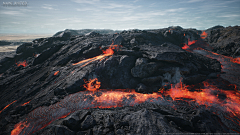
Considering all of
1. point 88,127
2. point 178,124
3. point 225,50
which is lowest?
point 88,127

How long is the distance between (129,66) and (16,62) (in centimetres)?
3336

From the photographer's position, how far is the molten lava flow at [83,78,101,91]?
1523 cm

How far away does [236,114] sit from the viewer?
9.38 metres

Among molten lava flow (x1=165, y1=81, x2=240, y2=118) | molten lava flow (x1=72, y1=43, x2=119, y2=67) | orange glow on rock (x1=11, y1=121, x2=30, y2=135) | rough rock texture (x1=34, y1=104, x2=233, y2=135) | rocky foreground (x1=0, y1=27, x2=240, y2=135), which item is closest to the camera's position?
rough rock texture (x1=34, y1=104, x2=233, y2=135)

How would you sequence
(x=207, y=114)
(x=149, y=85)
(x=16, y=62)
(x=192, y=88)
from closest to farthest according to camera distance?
(x=207, y=114)
(x=192, y=88)
(x=149, y=85)
(x=16, y=62)

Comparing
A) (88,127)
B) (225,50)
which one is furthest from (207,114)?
(225,50)

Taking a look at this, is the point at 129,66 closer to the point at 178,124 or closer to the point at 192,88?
the point at 192,88

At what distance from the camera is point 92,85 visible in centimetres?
1555

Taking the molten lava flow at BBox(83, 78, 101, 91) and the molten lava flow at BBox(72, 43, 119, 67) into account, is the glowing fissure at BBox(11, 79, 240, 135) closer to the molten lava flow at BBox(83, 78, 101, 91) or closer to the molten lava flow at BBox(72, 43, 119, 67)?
the molten lava flow at BBox(83, 78, 101, 91)

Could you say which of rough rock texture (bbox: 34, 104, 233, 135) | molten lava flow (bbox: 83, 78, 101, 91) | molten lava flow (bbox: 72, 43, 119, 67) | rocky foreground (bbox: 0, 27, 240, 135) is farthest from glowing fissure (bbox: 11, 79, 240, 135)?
molten lava flow (bbox: 72, 43, 119, 67)

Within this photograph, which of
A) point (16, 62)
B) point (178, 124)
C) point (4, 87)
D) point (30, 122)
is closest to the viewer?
point (178, 124)

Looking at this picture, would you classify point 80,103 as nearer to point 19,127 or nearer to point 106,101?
point 106,101

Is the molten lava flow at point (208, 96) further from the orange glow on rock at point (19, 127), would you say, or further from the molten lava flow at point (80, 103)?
the orange glow on rock at point (19, 127)

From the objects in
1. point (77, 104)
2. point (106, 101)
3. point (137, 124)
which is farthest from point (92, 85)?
point (137, 124)
